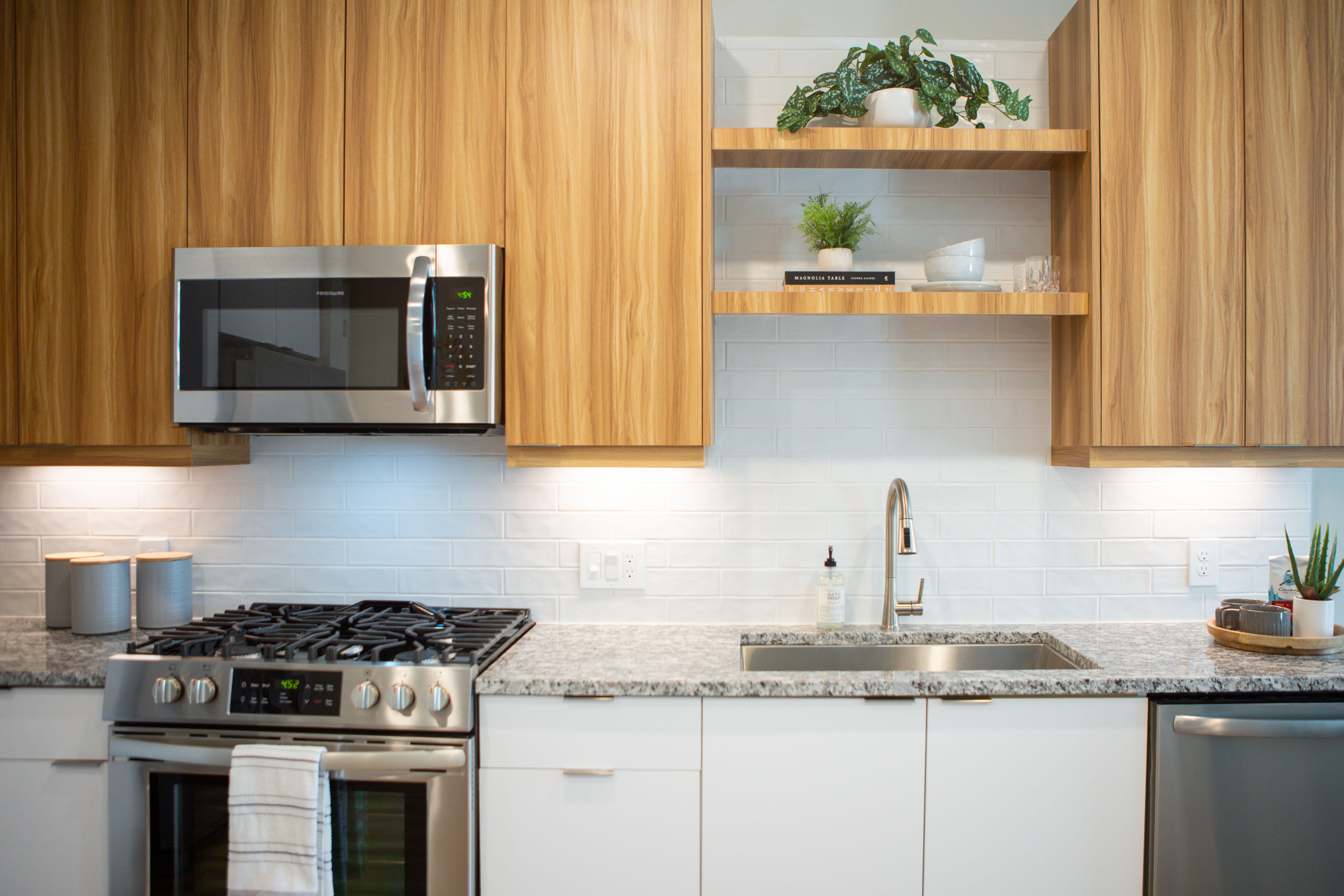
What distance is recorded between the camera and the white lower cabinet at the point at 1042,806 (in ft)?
5.31

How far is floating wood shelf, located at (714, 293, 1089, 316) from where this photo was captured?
1.88 m

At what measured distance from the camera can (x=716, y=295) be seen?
1894 mm

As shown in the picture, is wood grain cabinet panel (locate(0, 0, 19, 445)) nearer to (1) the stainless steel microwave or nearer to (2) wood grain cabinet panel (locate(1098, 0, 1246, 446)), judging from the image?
(1) the stainless steel microwave

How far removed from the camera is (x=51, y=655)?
181 cm

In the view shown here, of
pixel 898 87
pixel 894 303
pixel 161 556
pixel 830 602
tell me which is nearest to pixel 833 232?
pixel 894 303

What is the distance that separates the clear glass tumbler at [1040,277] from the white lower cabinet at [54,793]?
2411 millimetres

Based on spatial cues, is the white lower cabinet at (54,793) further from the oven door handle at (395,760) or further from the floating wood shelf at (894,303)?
the floating wood shelf at (894,303)

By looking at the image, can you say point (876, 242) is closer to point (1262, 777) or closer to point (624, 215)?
point (624, 215)

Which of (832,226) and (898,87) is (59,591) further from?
(898,87)

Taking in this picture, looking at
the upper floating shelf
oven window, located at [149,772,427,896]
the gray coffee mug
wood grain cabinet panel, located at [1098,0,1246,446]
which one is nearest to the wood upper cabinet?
the upper floating shelf

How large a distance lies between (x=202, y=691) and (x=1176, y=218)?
8.13 ft

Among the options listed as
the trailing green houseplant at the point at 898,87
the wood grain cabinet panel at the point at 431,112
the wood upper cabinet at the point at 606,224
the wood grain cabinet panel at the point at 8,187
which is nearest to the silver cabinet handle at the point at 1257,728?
the wood upper cabinet at the point at 606,224

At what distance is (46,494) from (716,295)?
2.02 metres

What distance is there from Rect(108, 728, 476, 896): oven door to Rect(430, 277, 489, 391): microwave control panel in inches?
31.4
